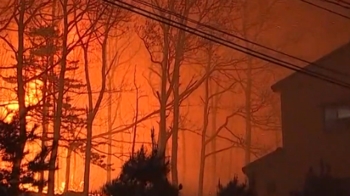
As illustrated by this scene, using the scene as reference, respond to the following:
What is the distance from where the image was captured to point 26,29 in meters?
18.8

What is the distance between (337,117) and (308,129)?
34.8 inches

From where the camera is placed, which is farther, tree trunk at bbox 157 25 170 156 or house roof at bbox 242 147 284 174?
tree trunk at bbox 157 25 170 156

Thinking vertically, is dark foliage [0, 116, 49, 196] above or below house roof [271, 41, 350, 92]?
below

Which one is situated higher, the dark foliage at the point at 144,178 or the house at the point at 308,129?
the house at the point at 308,129

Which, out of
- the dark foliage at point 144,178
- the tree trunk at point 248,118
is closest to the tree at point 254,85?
the tree trunk at point 248,118

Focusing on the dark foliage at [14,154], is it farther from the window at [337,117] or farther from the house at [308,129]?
the window at [337,117]

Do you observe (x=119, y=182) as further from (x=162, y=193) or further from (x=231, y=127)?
(x=231, y=127)

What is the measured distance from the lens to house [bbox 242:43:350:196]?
680 inches

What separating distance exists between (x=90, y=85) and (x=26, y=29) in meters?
2.46

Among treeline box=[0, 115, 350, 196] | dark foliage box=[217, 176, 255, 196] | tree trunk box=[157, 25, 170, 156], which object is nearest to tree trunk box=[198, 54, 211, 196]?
tree trunk box=[157, 25, 170, 156]

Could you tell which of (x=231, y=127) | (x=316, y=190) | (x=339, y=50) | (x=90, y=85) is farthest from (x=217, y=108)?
(x=316, y=190)

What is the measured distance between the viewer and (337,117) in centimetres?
1723

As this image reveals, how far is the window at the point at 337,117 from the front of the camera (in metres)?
17.0

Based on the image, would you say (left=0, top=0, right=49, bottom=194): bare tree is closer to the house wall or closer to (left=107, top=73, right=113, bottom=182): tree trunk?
(left=107, top=73, right=113, bottom=182): tree trunk
